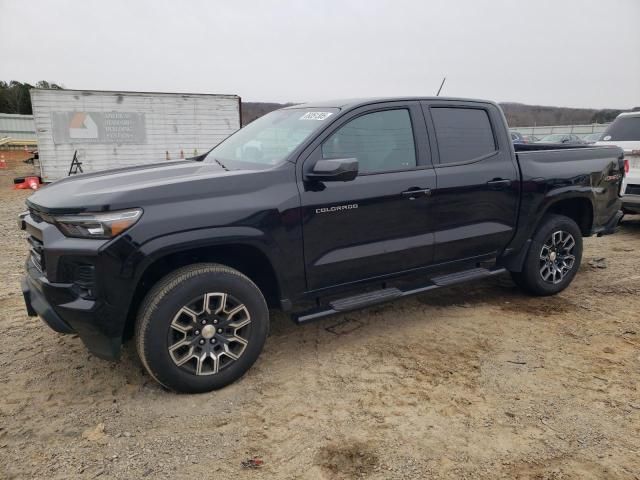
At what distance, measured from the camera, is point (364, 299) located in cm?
351

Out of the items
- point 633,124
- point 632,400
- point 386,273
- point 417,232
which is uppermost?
point 633,124

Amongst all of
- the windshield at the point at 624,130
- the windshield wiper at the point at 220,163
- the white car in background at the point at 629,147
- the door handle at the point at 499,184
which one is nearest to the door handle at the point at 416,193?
the door handle at the point at 499,184

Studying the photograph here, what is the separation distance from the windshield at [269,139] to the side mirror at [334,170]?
283 mm

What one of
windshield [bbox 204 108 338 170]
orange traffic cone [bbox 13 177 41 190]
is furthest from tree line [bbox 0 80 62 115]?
windshield [bbox 204 108 338 170]

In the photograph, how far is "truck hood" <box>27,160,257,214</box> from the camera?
8.79ft

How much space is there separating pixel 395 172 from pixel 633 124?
6.09 meters

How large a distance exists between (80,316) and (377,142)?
235 centimetres

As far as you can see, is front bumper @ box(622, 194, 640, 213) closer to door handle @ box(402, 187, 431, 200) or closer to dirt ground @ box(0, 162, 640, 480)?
dirt ground @ box(0, 162, 640, 480)

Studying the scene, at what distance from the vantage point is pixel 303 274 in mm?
3256

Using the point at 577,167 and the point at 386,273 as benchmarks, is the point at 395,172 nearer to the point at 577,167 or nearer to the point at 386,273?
the point at 386,273

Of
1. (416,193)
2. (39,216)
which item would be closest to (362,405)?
(416,193)

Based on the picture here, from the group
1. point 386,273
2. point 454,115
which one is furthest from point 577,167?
point 386,273

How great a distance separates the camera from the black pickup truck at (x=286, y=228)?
271 centimetres

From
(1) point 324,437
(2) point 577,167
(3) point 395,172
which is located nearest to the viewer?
(1) point 324,437
